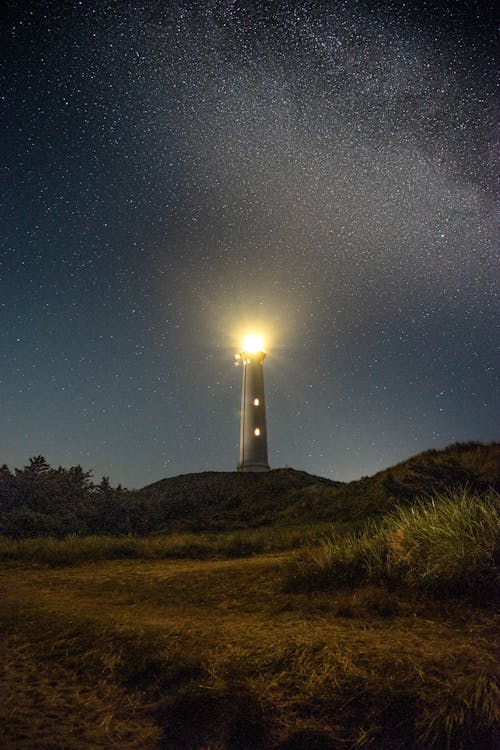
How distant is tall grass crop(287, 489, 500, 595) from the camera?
518 centimetres

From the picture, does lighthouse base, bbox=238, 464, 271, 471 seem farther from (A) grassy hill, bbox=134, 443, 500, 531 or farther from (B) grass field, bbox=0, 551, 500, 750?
(B) grass field, bbox=0, 551, 500, 750

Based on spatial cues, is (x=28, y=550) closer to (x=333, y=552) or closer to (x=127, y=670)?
(x=333, y=552)

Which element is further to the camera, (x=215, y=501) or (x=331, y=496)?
(x=215, y=501)

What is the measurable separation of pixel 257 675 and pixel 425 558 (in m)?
3.30

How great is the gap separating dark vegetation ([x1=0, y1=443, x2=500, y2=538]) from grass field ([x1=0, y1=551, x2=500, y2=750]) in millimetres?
7984

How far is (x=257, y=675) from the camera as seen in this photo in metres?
3.27

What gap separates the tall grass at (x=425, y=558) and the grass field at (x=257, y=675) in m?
0.30

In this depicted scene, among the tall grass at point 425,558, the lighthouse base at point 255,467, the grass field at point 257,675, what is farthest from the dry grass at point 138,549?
the lighthouse base at point 255,467

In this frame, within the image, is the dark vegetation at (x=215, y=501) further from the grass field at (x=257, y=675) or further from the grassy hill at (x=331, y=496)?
the grass field at (x=257, y=675)

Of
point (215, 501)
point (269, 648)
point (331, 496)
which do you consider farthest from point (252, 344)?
point (269, 648)

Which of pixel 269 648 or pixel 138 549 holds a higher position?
pixel 138 549

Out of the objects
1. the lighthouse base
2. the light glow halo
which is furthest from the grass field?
the light glow halo

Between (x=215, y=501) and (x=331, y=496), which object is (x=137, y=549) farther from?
(x=215, y=501)

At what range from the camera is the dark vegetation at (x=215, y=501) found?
13695mm
